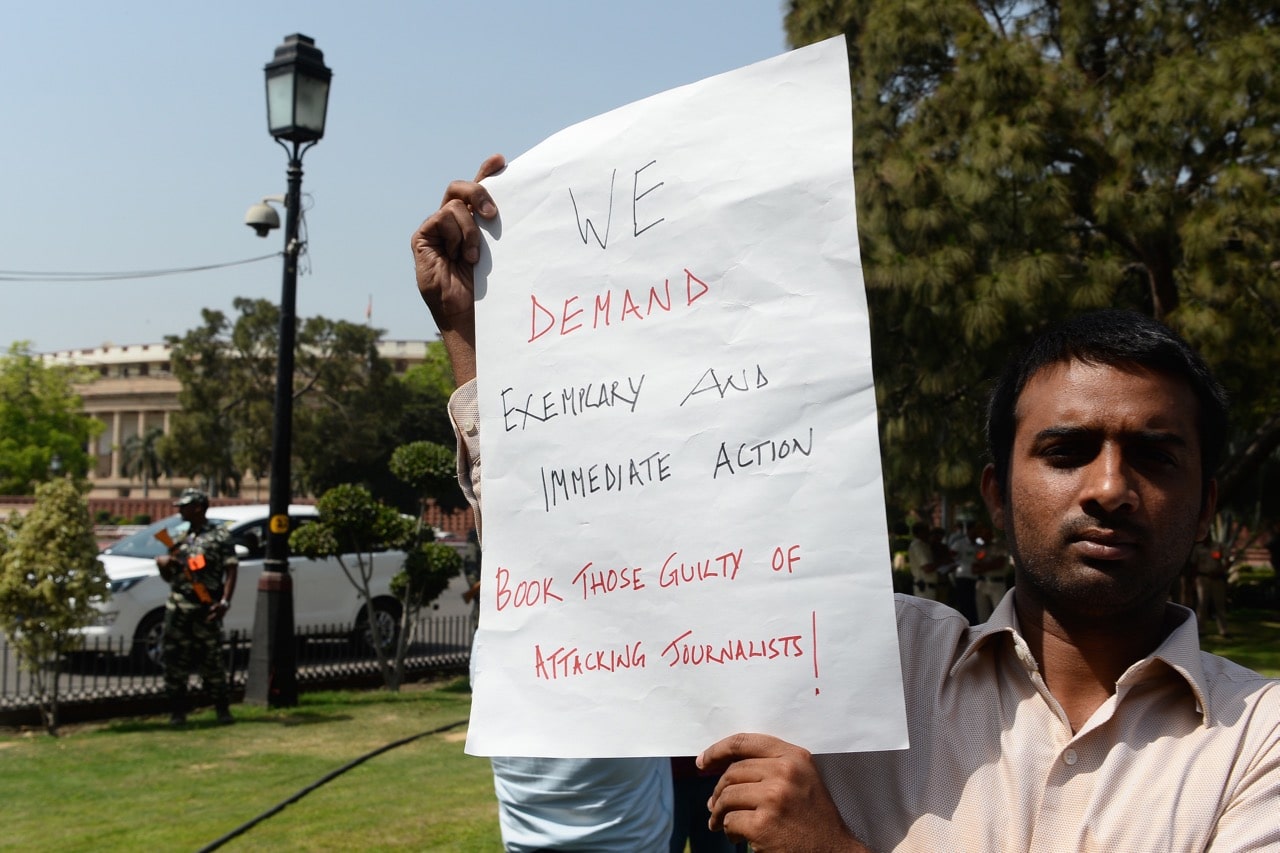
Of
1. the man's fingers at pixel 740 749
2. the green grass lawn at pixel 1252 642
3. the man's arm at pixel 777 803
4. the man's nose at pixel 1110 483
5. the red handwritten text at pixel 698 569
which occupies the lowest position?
the green grass lawn at pixel 1252 642

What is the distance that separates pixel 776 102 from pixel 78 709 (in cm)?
922

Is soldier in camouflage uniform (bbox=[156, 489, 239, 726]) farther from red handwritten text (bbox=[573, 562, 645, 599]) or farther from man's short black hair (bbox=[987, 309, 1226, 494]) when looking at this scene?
man's short black hair (bbox=[987, 309, 1226, 494])

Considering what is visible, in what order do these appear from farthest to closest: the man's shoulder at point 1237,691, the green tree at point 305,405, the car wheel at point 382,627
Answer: the green tree at point 305,405 < the car wheel at point 382,627 < the man's shoulder at point 1237,691

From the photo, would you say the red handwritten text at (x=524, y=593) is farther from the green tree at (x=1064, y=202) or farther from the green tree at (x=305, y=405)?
the green tree at (x=305, y=405)

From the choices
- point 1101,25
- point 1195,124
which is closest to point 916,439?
point 1195,124

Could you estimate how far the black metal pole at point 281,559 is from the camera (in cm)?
972

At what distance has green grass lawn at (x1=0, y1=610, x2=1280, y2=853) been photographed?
18.6 feet

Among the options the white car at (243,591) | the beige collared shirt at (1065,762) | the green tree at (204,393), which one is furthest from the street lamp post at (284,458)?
the green tree at (204,393)

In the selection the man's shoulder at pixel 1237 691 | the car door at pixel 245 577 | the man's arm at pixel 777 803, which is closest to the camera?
the man's arm at pixel 777 803

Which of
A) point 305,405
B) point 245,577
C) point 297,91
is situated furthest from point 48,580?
point 305,405

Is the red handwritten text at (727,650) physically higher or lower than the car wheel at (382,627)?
higher

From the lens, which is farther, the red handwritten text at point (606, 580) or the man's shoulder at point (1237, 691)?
the red handwritten text at point (606, 580)

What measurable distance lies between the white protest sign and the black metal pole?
8110mm

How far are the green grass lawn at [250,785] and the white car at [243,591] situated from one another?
2.13 meters
